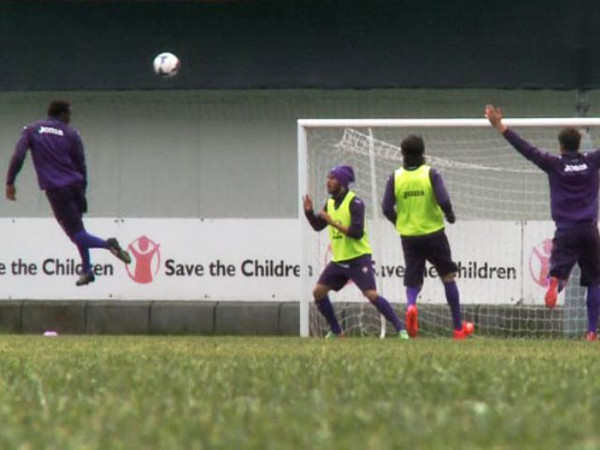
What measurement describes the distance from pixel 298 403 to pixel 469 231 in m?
14.9

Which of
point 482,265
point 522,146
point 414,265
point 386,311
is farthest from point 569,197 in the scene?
point 482,265

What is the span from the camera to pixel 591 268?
14.8m

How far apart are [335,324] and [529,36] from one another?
6.06m

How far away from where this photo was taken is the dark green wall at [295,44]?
2102 centimetres

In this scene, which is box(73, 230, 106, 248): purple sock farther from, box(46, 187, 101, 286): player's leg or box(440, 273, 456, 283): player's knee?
box(440, 273, 456, 283): player's knee

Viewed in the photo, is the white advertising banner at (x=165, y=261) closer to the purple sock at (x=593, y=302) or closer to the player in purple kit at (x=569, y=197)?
the purple sock at (x=593, y=302)

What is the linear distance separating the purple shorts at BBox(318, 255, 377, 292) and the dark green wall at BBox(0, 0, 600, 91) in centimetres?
545

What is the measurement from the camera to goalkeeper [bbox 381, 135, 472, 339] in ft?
50.1

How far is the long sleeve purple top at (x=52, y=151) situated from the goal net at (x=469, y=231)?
13.0 ft

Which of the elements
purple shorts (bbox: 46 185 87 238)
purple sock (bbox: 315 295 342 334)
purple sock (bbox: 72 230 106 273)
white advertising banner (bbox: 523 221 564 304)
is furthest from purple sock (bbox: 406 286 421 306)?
white advertising banner (bbox: 523 221 564 304)

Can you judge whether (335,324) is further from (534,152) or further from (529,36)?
(529,36)

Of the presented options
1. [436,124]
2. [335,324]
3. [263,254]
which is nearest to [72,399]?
[335,324]

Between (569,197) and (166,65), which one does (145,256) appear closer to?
(166,65)

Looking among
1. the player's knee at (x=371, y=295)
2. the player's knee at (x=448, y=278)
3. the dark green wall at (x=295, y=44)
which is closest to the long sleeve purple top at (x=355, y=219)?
the player's knee at (x=371, y=295)
